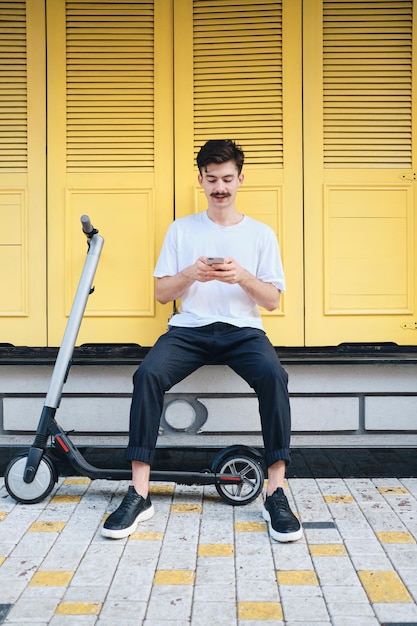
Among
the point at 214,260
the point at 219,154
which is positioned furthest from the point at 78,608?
the point at 219,154

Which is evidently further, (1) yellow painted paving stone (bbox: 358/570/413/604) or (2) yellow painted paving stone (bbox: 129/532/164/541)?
(2) yellow painted paving stone (bbox: 129/532/164/541)

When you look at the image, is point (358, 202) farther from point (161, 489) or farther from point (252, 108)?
point (161, 489)

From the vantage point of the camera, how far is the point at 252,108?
11.2 feet

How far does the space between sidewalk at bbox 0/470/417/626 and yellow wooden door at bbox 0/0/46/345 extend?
84cm

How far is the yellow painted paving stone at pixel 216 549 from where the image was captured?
95.5 inches

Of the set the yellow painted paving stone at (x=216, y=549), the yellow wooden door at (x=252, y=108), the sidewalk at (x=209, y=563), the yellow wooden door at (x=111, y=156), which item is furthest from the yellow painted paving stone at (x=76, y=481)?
the yellow wooden door at (x=252, y=108)

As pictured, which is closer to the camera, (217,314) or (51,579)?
(51,579)

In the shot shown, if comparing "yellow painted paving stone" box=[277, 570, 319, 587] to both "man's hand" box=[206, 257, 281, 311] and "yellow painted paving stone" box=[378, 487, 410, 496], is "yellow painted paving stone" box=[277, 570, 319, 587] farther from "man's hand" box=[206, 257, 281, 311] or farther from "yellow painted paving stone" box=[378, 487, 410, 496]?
"man's hand" box=[206, 257, 281, 311]

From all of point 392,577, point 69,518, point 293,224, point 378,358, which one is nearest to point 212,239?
point 293,224

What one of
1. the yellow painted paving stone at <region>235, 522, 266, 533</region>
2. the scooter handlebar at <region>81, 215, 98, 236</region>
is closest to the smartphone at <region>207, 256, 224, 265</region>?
the scooter handlebar at <region>81, 215, 98, 236</region>

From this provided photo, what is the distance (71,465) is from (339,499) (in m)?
1.17

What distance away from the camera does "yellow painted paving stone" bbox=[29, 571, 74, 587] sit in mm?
2160

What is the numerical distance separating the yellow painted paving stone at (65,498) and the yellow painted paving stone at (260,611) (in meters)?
1.24

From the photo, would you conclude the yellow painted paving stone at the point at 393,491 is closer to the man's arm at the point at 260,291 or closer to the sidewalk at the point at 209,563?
the sidewalk at the point at 209,563
